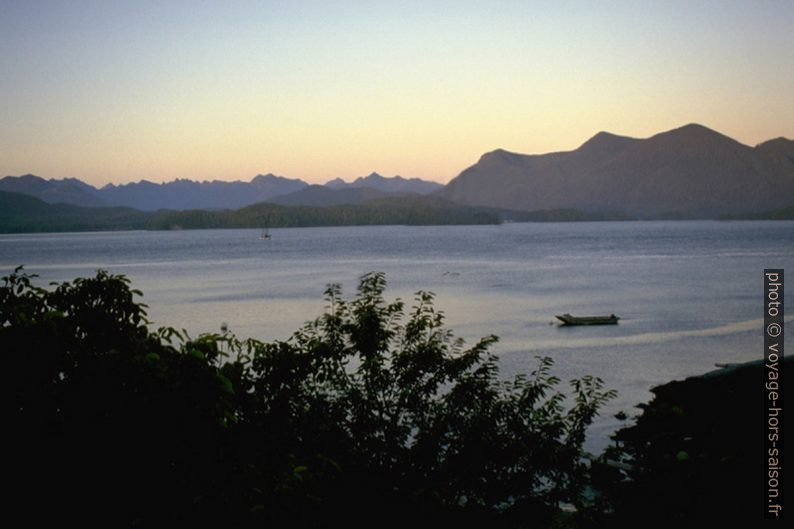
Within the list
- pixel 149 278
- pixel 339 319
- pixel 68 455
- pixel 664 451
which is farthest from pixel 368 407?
pixel 149 278

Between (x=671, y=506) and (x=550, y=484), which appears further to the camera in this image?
(x=550, y=484)

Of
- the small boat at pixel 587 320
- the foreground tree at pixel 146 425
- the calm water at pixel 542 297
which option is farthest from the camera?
the small boat at pixel 587 320

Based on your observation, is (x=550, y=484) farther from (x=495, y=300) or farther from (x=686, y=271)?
(x=686, y=271)

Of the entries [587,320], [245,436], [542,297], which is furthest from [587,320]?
[245,436]

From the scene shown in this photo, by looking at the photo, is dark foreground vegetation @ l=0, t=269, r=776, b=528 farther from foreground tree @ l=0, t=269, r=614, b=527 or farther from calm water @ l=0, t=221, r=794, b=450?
calm water @ l=0, t=221, r=794, b=450

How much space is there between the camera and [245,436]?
7742mm

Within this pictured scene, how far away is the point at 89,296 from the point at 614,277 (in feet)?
285

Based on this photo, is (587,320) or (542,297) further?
(542,297)

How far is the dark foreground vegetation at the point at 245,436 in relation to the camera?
233 inches

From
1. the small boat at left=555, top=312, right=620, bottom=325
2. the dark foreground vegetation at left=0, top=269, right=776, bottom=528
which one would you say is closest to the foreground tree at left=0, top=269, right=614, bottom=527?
the dark foreground vegetation at left=0, top=269, right=776, bottom=528

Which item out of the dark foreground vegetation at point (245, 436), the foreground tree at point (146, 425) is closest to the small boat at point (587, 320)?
the dark foreground vegetation at point (245, 436)

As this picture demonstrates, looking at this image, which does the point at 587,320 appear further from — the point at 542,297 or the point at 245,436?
the point at 245,436

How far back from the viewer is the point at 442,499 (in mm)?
10773

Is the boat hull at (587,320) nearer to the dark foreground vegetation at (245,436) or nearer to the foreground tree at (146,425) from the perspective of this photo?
the dark foreground vegetation at (245,436)
